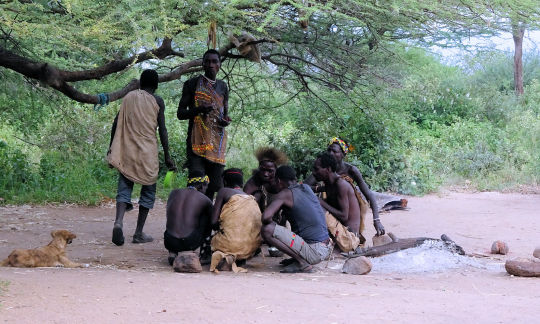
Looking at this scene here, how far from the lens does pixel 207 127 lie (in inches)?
251

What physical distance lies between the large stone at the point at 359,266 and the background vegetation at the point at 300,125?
112 inches

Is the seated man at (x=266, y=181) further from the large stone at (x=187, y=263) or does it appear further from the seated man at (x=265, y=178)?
the large stone at (x=187, y=263)

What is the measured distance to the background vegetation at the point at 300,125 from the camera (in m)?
9.42

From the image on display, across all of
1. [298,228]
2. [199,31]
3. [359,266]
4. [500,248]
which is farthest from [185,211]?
[500,248]

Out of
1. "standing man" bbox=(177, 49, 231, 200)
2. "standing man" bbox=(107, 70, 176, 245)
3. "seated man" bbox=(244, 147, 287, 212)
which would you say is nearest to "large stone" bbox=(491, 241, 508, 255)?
"seated man" bbox=(244, 147, 287, 212)

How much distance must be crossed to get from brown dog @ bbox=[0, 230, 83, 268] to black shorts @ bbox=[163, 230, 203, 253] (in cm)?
74

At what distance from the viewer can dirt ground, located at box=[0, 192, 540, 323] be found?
140 inches

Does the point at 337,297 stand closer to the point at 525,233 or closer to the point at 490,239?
the point at 490,239

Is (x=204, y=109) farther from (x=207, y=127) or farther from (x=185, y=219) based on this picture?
(x=185, y=219)

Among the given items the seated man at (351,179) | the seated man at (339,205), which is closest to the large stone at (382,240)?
the seated man at (351,179)

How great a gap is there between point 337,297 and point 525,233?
183 inches

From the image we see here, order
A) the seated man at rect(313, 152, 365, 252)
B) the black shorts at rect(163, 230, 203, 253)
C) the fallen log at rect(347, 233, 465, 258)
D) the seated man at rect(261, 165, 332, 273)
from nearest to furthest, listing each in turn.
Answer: the seated man at rect(261, 165, 332, 273) → the black shorts at rect(163, 230, 203, 253) → the fallen log at rect(347, 233, 465, 258) → the seated man at rect(313, 152, 365, 252)

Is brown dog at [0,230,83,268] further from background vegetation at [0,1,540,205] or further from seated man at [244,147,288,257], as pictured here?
background vegetation at [0,1,540,205]

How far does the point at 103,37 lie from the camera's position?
14.8ft
